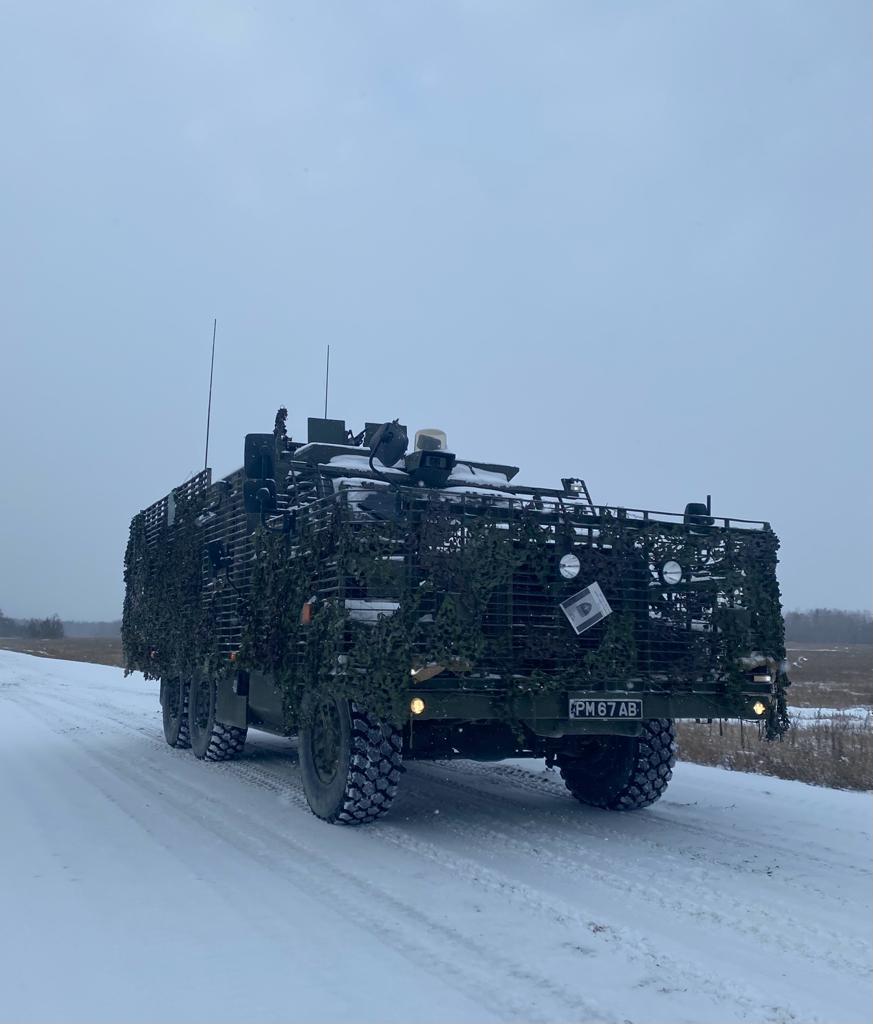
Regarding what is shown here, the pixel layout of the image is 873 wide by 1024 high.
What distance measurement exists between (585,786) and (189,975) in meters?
4.82

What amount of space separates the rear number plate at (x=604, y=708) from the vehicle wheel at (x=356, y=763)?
3.93ft

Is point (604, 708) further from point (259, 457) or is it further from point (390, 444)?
point (390, 444)

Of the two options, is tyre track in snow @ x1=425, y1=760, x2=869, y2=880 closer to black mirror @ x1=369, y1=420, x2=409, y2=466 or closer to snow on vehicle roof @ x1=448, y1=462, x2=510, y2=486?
snow on vehicle roof @ x1=448, y1=462, x2=510, y2=486

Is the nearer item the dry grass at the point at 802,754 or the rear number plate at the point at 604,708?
the rear number plate at the point at 604,708

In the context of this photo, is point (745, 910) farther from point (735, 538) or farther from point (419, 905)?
point (735, 538)

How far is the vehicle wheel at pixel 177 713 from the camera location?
38.3ft

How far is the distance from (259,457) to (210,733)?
12.6 ft

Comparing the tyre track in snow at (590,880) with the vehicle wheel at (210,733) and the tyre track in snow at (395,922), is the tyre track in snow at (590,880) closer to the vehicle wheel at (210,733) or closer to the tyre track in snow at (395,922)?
the tyre track in snow at (395,922)

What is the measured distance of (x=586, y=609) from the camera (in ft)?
21.9

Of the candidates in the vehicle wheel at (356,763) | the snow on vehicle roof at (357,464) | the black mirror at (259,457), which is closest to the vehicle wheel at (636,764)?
the vehicle wheel at (356,763)

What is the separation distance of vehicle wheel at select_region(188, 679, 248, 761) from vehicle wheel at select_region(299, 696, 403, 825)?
3265 millimetres

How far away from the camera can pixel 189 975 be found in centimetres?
409

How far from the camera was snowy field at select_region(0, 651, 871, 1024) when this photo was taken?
153 inches

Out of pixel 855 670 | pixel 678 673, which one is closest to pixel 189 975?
pixel 678 673
